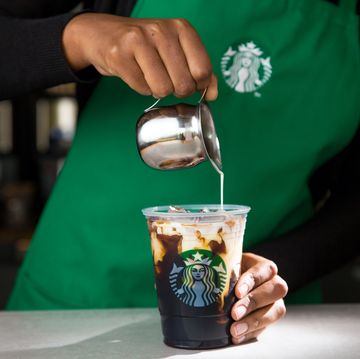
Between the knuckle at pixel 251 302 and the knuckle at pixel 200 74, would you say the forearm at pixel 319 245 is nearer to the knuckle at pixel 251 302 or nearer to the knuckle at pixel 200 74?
the knuckle at pixel 251 302

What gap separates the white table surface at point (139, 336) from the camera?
99 cm

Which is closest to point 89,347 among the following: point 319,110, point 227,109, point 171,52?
point 171,52

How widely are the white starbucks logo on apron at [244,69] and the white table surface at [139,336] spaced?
407 millimetres

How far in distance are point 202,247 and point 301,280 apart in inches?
17.2

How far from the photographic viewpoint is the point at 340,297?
9.52 ft

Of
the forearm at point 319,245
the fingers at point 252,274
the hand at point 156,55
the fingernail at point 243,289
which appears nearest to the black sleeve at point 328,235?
the forearm at point 319,245

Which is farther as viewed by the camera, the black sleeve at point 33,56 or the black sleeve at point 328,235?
the black sleeve at point 328,235

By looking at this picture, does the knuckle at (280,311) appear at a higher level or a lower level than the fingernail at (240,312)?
lower

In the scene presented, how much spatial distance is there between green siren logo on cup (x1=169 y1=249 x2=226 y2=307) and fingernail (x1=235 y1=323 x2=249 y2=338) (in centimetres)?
6

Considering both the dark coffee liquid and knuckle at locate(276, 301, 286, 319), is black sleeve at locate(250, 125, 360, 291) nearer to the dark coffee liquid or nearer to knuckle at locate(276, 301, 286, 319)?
knuckle at locate(276, 301, 286, 319)

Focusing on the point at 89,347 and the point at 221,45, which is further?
the point at 221,45

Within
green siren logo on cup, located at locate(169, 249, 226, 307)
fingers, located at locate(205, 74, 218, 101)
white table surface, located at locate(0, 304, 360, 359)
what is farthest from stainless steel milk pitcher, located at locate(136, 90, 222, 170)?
white table surface, located at locate(0, 304, 360, 359)

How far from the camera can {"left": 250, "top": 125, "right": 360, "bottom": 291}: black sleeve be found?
1.33 metres

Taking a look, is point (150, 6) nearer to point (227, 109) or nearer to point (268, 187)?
point (227, 109)
